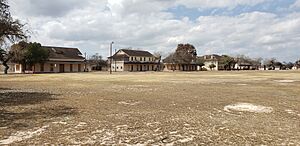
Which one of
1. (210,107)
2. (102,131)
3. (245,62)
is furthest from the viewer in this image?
(245,62)

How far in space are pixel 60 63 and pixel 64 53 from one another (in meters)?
6.31

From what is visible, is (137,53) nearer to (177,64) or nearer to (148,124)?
(177,64)

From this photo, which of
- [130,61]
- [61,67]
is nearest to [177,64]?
[130,61]

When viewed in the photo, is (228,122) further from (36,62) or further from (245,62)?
(245,62)

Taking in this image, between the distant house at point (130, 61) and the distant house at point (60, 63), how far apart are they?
12.1 m

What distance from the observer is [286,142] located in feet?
23.1

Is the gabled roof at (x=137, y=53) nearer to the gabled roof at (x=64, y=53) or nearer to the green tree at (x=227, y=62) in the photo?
the gabled roof at (x=64, y=53)

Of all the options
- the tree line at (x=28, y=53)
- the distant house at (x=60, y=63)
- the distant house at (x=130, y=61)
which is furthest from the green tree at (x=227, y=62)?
the distant house at (x=60, y=63)

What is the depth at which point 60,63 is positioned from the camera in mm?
82000

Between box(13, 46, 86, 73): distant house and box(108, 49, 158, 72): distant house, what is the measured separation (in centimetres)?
1208

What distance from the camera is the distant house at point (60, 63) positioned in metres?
75.9

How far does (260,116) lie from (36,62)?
68.7 m

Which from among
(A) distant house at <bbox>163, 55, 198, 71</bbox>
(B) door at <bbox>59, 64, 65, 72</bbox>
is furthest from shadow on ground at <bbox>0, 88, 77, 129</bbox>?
(A) distant house at <bbox>163, 55, 198, 71</bbox>

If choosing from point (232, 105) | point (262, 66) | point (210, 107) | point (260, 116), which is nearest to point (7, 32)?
point (210, 107)
